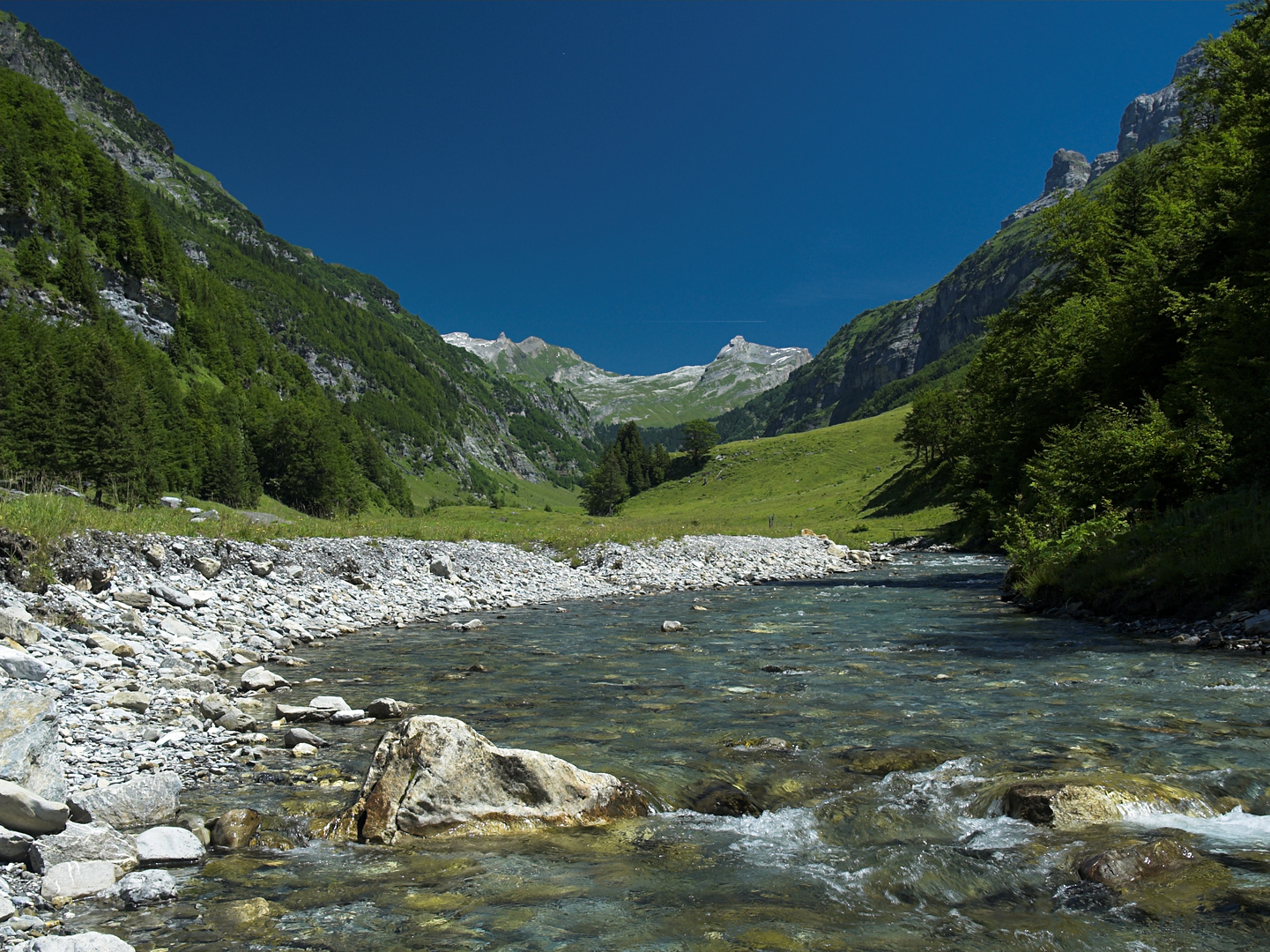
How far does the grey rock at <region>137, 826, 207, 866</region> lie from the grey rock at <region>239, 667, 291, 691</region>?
5.56 metres

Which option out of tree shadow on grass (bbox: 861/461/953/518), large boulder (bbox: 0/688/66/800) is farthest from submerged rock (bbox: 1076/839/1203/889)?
tree shadow on grass (bbox: 861/461/953/518)

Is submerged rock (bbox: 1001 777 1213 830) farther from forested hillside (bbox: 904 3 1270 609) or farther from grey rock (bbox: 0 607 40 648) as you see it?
grey rock (bbox: 0 607 40 648)

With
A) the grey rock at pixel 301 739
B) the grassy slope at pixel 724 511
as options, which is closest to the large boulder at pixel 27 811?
the grey rock at pixel 301 739

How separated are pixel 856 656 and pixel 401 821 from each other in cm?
1016

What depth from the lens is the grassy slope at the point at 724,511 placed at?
18.5 m

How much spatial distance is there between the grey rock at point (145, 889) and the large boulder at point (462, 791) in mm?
1359

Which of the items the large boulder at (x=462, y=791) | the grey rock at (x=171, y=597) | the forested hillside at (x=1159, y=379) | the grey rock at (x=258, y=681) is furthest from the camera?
the forested hillside at (x=1159, y=379)

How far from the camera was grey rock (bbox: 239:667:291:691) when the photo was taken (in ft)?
34.4

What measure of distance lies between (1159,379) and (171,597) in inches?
1283

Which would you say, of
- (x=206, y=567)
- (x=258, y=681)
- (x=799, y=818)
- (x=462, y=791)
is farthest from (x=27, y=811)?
(x=206, y=567)

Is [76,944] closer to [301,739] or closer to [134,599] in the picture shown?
[301,739]

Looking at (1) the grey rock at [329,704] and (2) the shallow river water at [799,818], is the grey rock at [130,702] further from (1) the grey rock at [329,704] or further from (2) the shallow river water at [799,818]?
(2) the shallow river water at [799,818]

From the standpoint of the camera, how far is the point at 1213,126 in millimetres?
30969

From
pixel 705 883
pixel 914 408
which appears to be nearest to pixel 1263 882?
pixel 705 883
